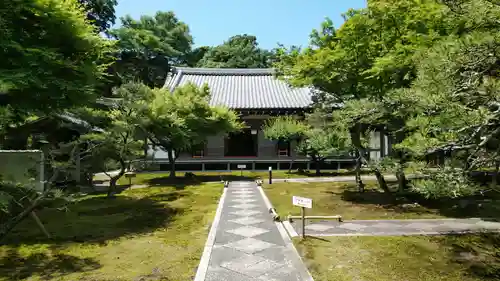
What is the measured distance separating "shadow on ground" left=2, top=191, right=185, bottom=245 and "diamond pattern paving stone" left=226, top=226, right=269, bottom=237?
7.36ft

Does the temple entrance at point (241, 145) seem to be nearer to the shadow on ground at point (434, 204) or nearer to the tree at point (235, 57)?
the shadow on ground at point (434, 204)

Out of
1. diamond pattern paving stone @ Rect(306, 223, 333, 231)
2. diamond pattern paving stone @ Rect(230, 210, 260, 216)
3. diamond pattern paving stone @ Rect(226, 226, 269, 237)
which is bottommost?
diamond pattern paving stone @ Rect(226, 226, 269, 237)

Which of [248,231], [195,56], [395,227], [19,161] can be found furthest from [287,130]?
[195,56]

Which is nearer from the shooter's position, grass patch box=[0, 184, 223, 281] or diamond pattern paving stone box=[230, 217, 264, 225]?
grass patch box=[0, 184, 223, 281]

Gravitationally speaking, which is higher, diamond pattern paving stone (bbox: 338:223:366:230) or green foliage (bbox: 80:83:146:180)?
green foliage (bbox: 80:83:146:180)

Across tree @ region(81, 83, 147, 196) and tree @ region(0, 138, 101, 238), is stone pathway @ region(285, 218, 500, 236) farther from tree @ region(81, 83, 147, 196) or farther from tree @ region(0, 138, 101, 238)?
tree @ region(81, 83, 147, 196)

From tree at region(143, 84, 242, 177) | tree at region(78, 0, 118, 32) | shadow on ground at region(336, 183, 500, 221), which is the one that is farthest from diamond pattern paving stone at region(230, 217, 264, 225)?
tree at region(78, 0, 118, 32)

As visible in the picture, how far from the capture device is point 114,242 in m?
7.85

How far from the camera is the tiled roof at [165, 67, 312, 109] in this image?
2378 centimetres

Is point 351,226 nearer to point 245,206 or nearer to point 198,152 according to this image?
point 245,206

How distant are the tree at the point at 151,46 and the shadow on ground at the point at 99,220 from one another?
72.7 feet

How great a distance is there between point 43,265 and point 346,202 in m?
9.18

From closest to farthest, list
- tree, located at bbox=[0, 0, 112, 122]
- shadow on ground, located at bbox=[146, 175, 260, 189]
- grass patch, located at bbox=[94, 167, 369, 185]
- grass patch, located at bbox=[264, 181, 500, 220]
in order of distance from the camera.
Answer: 1. tree, located at bbox=[0, 0, 112, 122]
2. grass patch, located at bbox=[264, 181, 500, 220]
3. shadow on ground, located at bbox=[146, 175, 260, 189]
4. grass patch, located at bbox=[94, 167, 369, 185]

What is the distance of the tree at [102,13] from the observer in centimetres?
3245
